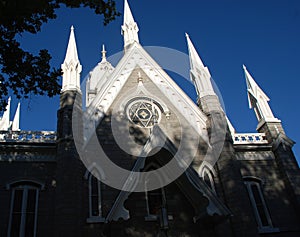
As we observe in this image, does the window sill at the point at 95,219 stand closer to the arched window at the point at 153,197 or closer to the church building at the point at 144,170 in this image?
the church building at the point at 144,170

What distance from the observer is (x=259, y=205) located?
1477 centimetres

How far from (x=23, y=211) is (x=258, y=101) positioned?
44.2ft

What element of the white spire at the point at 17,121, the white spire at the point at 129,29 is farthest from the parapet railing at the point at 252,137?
the white spire at the point at 17,121

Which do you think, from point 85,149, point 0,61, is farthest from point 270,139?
point 0,61

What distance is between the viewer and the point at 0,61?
10.3 metres

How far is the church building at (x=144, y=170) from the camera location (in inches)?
487

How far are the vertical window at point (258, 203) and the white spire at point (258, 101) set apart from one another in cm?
374

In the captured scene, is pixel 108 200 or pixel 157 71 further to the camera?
pixel 157 71

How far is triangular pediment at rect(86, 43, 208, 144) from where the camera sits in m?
16.2

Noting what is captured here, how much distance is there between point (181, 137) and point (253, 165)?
3961 mm

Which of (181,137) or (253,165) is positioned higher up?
(181,137)

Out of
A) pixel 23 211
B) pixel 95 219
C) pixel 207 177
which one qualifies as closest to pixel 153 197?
pixel 95 219

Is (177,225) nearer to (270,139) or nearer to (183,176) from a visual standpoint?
(183,176)

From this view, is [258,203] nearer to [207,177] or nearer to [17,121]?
[207,177]
